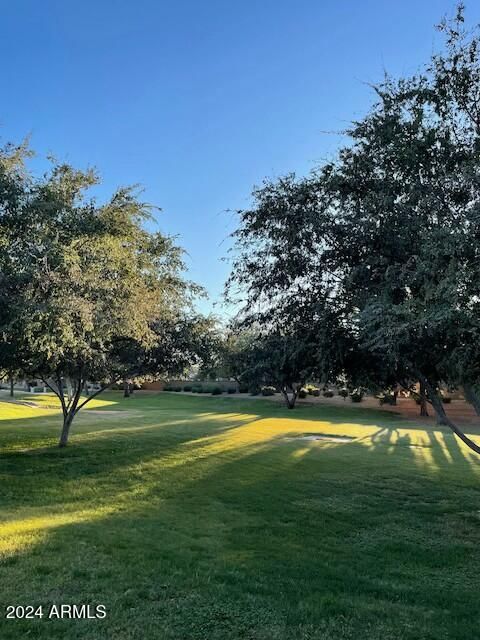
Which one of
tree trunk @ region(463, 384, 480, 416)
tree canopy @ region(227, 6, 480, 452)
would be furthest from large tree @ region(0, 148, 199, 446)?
tree trunk @ region(463, 384, 480, 416)

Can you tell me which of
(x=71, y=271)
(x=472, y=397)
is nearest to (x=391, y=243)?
(x=472, y=397)

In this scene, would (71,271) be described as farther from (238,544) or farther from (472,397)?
(472,397)

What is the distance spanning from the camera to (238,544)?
771 cm

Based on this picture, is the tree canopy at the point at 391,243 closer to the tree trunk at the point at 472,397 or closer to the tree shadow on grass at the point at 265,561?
the tree trunk at the point at 472,397

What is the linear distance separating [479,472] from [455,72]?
12324 millimetres

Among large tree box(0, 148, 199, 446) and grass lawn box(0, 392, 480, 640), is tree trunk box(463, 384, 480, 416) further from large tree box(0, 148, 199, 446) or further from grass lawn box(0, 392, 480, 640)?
large tree box(0, 148, 199, 446)

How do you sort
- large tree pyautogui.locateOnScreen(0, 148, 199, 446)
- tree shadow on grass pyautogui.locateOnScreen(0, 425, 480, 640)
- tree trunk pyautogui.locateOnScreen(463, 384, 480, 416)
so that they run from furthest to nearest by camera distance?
1. large tree pyautogui.locateOnScreen(0, 148, 199, 446)
2. tree trunk pyautogui.locateOnScreen(463, 384, 480, 416)
3. tree shadow on grass pyautogui.locateOnScreen(0, 425, 480, 640)

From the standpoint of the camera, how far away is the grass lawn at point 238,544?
503cm

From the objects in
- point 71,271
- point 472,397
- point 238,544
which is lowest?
point 238,544

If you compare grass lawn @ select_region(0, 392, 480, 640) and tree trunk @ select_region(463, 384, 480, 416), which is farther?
tree trunk @ select_region(463, 384, 480, 416)

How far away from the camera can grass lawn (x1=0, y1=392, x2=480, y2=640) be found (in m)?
5.03

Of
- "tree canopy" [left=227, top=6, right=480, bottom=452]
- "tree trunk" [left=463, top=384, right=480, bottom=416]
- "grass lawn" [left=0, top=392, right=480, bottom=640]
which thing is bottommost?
"grass lawn" [left=0, top=392, right=480, bottom=640]

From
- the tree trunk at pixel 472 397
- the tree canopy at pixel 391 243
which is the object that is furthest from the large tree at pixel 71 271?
the tree trunk at pixel 472 397

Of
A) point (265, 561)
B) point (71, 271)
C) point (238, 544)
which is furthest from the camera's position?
point (71, 271)
